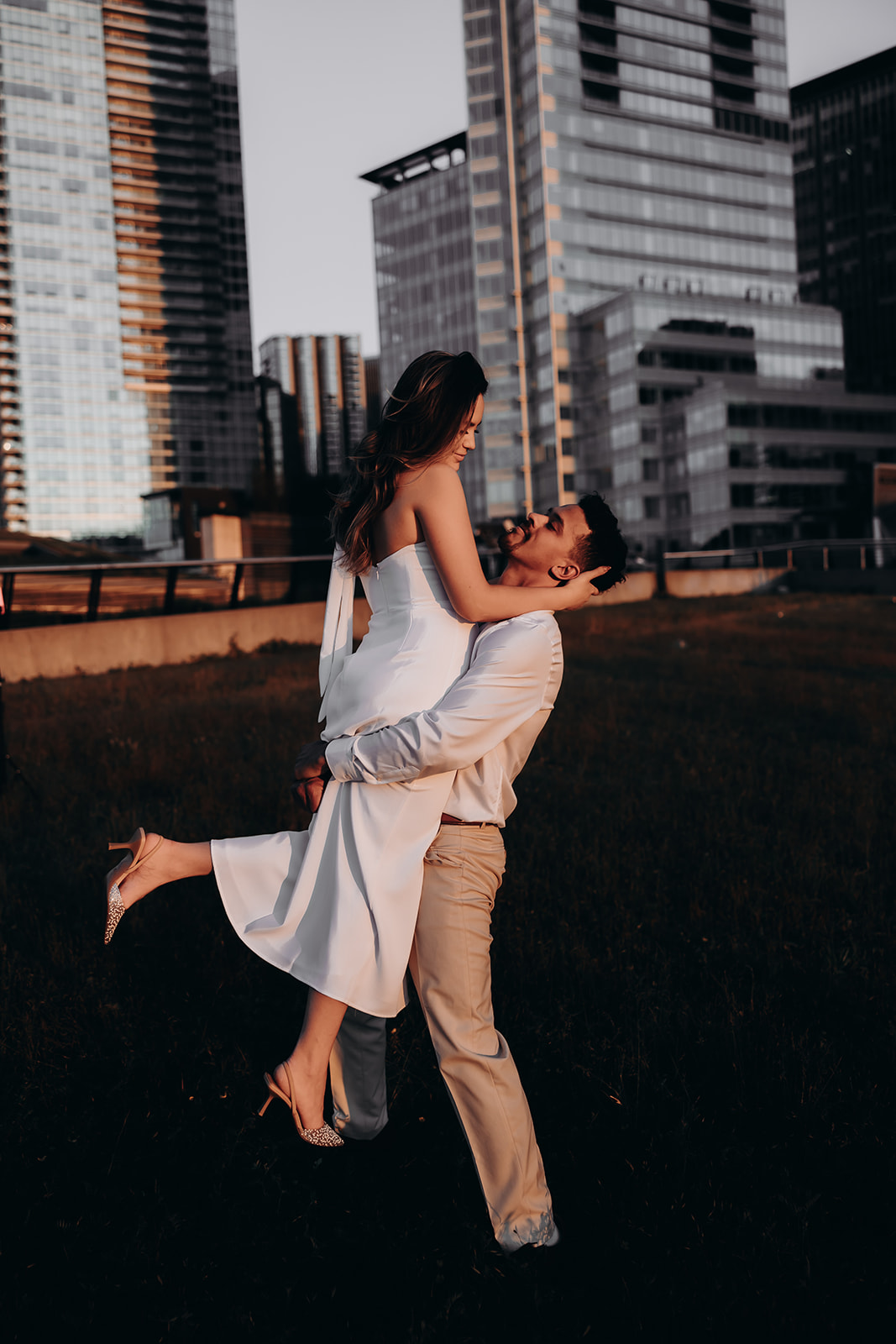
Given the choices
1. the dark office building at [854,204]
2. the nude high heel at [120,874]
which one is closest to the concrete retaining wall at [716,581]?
the nude high heel at [120,874]

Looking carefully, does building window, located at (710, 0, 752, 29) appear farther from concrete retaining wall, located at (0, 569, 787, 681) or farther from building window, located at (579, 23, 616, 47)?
A: concrete retaining wall, located at (0, 569, 787, 681)

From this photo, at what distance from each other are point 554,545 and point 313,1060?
1.41 m

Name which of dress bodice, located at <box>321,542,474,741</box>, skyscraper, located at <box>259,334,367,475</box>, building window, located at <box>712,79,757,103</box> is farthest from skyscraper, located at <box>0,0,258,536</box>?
dress bodice, located at <box>321,542,474,741</box>

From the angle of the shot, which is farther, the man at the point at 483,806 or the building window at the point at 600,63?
the building window at the point at 600,63

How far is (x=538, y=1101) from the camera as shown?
2781 millimetres

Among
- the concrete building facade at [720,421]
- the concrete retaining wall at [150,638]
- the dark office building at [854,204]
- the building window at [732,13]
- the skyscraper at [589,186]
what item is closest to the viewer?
the concrete retaining wall at [150,638]

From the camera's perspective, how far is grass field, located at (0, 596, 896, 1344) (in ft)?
6.64

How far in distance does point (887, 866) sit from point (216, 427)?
504 ft

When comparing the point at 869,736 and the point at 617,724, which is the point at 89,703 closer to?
the point at 617,724

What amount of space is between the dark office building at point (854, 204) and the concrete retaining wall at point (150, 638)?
114241 millimetres

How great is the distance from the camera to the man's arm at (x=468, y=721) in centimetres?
202

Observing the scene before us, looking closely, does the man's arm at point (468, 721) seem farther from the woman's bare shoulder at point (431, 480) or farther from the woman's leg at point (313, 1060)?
the woman's leg at point (313, 1060)

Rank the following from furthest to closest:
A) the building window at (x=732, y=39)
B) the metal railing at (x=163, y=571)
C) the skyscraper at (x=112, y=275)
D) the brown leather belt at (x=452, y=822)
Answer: the skyscraper at (x=112, y=275) → the building window at (x=732, y=39) → the metal railing at (x=163, y=571) → the brown leather belt at (x=452, y=822)

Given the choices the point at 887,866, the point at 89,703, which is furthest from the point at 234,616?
the point at 887,866
